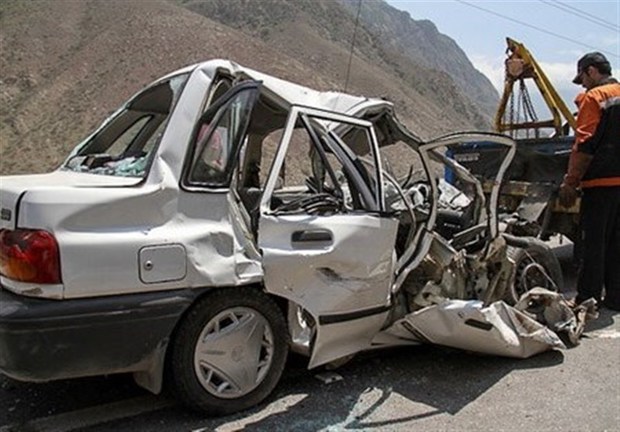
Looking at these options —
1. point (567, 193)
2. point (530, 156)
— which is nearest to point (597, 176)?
point (567, 193)

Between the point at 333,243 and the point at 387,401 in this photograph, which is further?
the point at 387,401

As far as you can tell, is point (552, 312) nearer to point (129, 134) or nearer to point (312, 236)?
point (312, 236)

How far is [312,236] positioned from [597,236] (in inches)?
124

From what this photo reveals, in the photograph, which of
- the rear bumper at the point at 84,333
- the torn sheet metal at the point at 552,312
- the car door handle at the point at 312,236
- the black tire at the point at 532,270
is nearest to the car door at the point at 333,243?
the car door handle at the point at 312,236

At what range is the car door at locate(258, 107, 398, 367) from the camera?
11.3 ft

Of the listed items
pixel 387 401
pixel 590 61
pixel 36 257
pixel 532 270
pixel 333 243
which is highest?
pixel 590 61

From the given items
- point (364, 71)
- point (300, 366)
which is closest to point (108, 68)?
point (364, 71)

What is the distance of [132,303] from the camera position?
2.99 metres

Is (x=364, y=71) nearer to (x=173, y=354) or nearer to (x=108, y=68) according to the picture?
(x=108, y=68)

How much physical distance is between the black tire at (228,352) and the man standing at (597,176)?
10.6 feet

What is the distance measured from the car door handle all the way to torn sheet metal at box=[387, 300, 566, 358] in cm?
88

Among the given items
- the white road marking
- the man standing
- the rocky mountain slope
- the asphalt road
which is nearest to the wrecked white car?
the asphalt road

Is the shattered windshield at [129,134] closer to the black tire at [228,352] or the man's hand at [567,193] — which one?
the black tire at [228,352]

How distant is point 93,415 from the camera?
134 inches
